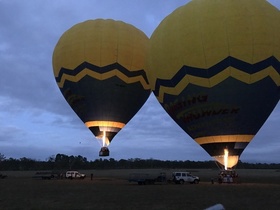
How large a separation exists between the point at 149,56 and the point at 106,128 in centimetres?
1003

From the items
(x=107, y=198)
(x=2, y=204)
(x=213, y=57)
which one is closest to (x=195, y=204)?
(x=107, y=198)

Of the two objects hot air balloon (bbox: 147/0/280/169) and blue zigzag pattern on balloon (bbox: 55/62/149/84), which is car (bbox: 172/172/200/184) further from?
blue zigzag pattern on balloon (bbox: 55/62/149/84)

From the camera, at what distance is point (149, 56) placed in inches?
1204

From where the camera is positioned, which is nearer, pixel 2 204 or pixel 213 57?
pixel 2 204

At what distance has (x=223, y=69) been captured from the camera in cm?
2581

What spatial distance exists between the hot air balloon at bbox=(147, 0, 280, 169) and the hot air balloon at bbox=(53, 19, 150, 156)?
28.3 ft

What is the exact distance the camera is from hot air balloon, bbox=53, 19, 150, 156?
118ft

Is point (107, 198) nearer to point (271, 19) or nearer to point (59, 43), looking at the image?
point (271, 19)

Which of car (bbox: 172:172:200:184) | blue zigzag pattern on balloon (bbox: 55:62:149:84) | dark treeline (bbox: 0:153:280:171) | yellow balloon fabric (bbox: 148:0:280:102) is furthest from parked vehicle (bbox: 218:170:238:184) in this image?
dark treeline (bbox: 0:153:280:171)

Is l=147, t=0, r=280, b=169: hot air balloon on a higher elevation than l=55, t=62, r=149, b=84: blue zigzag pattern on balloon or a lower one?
lower

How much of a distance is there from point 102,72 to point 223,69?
13401 mm

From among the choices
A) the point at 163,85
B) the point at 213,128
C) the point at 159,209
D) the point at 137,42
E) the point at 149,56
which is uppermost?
the point at 137,42

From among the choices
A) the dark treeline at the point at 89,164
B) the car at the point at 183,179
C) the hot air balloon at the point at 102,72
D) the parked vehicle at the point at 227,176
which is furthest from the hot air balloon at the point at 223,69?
the dark treeline at the point at 89,164

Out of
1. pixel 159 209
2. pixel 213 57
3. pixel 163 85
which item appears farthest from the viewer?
pixel 163 85
